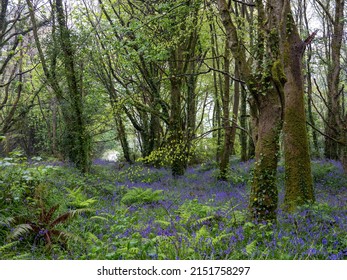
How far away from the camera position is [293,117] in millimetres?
8258

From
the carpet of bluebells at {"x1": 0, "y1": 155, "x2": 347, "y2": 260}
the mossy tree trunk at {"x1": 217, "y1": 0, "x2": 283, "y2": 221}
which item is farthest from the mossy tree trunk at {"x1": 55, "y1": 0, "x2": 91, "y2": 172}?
the mossy tree trunk at {"x1": 217, "y1": 0, "x2": 283, "y2": 221}

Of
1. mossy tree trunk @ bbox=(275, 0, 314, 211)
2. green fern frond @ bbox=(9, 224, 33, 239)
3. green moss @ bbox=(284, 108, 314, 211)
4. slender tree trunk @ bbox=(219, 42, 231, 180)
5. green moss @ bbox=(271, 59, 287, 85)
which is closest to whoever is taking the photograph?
green fern frond @ bbox=(9, 224, 33, 239)

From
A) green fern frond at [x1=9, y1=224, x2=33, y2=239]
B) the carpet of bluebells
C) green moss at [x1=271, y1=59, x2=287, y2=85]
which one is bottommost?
the carpet of bluebells

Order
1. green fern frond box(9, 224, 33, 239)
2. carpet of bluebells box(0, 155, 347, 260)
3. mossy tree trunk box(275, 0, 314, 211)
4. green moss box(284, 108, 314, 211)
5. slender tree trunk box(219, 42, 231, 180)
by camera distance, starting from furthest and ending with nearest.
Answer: slender tree trunk box(219, 42, 231, 180)
mossy tree trunk box(275, 0, 314, 211)
green moss box(284, 108, 314, 211)
green fern frond box(9, 224, 33, 239)
carpet of bluebells box(0, 155, 347, 260)

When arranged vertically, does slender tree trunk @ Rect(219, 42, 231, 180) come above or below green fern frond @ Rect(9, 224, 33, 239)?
above

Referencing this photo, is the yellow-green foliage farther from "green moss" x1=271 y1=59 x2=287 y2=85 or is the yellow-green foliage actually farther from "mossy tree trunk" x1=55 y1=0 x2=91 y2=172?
"mossy tree trunk" x1=55 y1=0 x2=91 y2=172

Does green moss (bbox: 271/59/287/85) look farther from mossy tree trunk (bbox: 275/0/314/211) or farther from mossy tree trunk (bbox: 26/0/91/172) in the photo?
mossy tree trunk (bbox: 26/0/91/172)

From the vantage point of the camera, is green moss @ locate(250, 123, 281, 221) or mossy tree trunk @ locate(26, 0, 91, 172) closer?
green moss @ locate(250, 123, 281, 221)

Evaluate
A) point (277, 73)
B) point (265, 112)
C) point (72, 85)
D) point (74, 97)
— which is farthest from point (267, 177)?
point (72, 85)

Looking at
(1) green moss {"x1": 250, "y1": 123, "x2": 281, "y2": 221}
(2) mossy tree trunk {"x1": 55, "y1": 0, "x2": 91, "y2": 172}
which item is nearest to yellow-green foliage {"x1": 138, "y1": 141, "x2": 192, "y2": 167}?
(1) green moss {"x1": 250, "y1": 123, "x2": 281, "y2": 221}

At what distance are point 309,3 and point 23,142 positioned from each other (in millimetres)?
23204

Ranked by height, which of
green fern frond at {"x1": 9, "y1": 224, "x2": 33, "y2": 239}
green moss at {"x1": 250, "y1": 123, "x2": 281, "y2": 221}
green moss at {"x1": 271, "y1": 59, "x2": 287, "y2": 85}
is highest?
green moss at {"x1": 271, "y1": 59, "x2": 287, "y2": 85}

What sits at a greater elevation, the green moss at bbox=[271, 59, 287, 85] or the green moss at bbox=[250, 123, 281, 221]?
the green moss at bbox=[271, 59, 287, 85]

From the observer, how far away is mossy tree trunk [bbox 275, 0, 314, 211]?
25.9 ft
